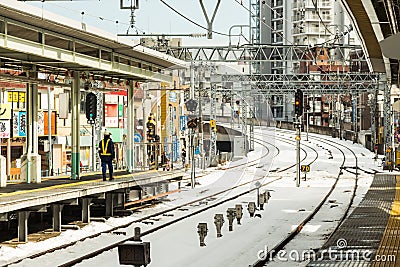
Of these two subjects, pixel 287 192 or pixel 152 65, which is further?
pixel 287 192

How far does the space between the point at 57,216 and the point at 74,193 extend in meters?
0.68

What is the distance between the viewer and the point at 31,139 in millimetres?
21078

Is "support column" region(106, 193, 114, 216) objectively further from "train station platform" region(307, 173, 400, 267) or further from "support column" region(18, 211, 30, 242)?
"train station platform" region(307, 173, 400, 267)

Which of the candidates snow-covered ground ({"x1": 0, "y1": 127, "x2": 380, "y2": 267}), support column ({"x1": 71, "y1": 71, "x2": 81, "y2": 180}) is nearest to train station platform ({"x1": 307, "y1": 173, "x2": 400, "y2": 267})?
snow-covered ground ({"x1": 0, "y1": 127, "x2": 380, "y2": 267})

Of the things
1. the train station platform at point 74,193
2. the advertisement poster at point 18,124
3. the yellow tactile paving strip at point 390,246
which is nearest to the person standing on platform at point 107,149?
the train station platform at point 74,193

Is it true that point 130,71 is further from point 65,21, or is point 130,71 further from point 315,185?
point 315,185

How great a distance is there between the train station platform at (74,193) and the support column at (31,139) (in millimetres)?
480

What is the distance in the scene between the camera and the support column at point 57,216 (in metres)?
18.7

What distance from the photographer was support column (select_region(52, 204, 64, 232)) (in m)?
18.7

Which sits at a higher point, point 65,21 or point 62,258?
point 65,21

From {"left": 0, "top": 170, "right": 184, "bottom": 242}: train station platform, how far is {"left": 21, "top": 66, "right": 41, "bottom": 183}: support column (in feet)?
1.58

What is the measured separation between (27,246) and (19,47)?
4.28 metres

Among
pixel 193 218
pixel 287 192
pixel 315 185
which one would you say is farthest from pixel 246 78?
pixel 193 218

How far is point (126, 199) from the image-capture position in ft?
78.3
